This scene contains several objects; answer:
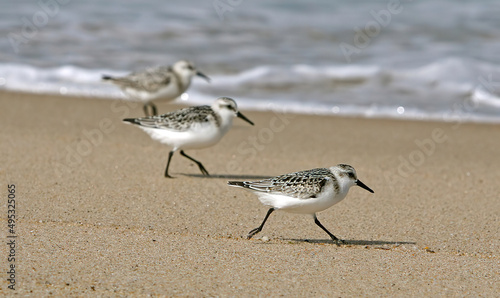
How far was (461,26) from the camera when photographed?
14.0m

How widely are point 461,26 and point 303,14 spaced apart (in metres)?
3.10

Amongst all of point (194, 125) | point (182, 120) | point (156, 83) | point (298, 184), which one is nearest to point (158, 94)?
point (156, 83)

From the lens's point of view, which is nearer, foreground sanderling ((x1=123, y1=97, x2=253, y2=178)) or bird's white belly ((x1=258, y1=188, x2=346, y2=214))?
bird's white belly ((x1=258, y1=188, x2=346, y2=214))

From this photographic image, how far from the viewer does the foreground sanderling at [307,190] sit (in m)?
5.01

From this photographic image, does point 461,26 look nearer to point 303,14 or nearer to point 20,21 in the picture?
point 303,14

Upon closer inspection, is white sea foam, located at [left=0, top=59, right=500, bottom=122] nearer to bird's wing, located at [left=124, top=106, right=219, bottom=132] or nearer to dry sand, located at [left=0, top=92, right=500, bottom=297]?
dry sand, located at [left=0, top=92, right=500, bottom=297]

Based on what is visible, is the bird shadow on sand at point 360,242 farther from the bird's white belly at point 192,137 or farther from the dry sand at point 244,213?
the bird's white belly at point 192,137

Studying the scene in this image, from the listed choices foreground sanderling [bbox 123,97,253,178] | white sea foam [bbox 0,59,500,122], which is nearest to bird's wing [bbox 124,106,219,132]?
foreground sanderling [bbox 123,97,253,178]

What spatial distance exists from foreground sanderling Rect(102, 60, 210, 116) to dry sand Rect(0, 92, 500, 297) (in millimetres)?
471

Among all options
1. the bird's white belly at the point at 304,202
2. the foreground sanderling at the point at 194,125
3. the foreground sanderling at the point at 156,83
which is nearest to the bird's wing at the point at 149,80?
the foreground sanderling at the point at 156,83

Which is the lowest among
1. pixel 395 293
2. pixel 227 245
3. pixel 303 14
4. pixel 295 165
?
pixel 303 14

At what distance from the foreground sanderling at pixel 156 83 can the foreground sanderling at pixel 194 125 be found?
89.0 inches

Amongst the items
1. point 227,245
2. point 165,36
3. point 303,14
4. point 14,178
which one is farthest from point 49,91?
point 227,245

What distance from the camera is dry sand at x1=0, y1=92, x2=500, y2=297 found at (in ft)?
14.0
